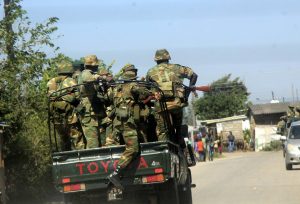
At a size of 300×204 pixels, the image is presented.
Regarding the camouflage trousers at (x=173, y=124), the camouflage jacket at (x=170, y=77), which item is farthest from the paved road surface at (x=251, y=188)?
the camouflage jacket at (x=170, y=77)

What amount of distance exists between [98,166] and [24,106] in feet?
24.5

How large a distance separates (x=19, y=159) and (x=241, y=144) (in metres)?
48.5

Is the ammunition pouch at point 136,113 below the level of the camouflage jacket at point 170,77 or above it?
below

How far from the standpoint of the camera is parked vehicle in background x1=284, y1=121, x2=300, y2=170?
22.7 meters

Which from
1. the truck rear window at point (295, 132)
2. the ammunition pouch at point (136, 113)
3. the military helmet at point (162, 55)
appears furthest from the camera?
the truck rear window at point (295, 132)

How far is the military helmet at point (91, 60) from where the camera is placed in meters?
10.3

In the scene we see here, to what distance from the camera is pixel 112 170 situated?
9.15 meters

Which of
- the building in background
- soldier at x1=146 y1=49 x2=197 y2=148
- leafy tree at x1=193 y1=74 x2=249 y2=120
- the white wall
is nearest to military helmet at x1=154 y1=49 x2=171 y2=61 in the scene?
soldier at x1=146 y1=49 x2=197 y2=148

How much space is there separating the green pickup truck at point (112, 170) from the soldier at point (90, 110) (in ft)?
2.60

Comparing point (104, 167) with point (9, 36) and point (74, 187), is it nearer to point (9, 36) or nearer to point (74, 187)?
point (74, 187)

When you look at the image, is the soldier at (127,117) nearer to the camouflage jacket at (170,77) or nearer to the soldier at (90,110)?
the soldier at (90,110)

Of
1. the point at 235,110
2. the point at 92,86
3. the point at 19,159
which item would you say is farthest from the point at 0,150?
the point at 235,110

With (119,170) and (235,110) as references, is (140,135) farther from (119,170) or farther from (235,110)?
(235,110)

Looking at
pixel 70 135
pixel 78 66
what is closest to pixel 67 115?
pixel 70 135
